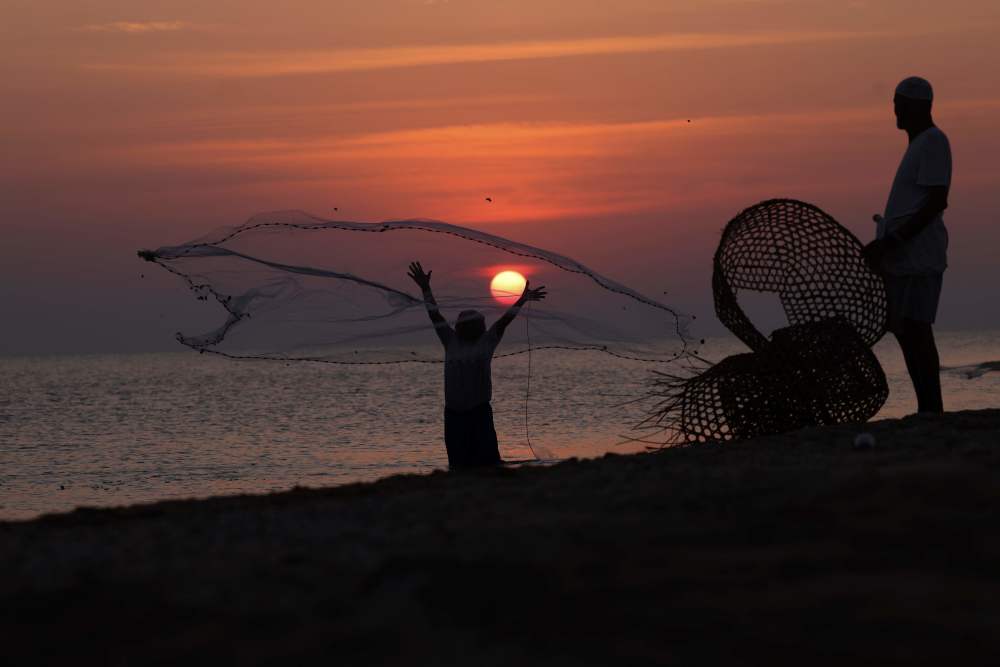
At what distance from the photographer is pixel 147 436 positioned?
104 feet

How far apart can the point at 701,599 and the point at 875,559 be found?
0.79m

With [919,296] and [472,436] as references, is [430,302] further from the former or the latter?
[919,296]

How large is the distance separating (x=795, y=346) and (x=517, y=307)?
225 centimetres

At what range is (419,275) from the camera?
29.8 feet

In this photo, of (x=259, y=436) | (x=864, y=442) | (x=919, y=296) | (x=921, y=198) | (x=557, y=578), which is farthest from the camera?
(x=259, y=436)

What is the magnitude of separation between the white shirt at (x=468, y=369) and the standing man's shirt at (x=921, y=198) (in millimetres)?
3111

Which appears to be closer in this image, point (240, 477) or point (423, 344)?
point (423, 344)

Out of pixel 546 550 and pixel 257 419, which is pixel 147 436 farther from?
pixel 546 550

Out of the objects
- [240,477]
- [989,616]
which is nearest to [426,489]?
[989,616]

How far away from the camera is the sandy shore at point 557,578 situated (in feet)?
11.7

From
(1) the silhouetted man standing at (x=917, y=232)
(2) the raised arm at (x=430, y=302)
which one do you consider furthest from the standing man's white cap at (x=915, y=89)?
(2) the raised arm at (x=430, y=302)

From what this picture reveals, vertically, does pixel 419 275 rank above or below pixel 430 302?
above

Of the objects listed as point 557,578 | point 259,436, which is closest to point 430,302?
point 557,578

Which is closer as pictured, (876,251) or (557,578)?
(557,578)
